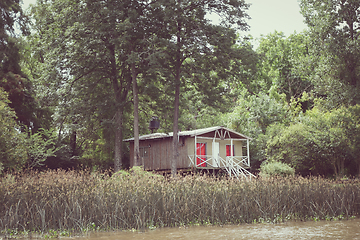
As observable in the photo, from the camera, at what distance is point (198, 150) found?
83.0 ft

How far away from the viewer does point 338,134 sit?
2223 centimetres

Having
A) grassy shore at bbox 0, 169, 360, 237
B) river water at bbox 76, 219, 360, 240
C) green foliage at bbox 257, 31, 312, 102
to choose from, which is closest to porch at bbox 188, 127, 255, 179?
grassy shore at bbox 0, 169, 360, 237

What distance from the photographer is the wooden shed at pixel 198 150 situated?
24.3 metres

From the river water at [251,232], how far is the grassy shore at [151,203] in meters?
0.42

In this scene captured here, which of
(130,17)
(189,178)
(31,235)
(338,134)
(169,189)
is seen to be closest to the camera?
(31,235)

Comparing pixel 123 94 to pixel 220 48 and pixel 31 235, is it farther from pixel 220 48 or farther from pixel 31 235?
pixel 31 235

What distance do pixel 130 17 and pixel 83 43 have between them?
11.5 ft

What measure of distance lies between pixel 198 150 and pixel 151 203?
15993 millimetres

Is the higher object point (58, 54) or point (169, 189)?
point (58, 54)

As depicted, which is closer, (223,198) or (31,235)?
(31,235)

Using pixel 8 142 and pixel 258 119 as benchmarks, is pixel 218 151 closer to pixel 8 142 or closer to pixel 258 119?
pixel 258 119

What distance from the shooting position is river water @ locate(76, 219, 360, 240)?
26.0 feet

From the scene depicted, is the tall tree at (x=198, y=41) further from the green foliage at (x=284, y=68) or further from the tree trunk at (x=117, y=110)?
the green foliage at (x=284, y=68)

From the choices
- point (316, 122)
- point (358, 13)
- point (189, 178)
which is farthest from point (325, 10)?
point (189, 178)
